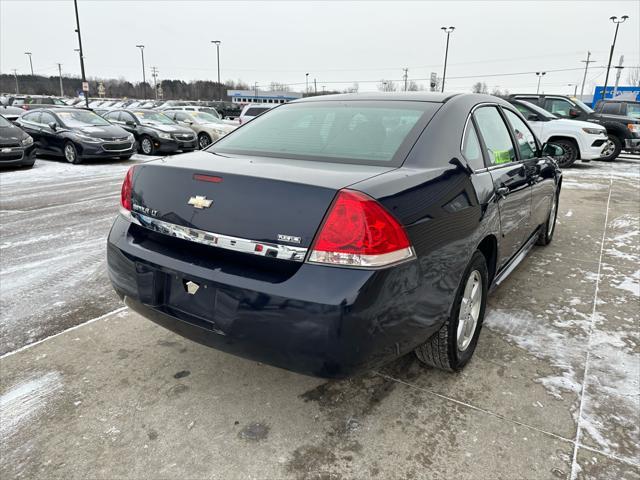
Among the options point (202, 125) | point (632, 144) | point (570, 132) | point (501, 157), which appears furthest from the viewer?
point (202, 125)

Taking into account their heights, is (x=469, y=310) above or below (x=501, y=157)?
below

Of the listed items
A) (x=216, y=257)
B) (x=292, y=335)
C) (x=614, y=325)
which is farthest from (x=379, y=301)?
(x=614, y=325)

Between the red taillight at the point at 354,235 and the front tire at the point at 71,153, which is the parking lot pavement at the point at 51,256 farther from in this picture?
the front tire at the point at 71,153

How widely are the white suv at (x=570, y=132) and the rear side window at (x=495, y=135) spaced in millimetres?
9602

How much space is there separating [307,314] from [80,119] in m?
13.2

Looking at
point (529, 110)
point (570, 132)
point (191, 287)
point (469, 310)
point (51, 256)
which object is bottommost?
point (51, 256)

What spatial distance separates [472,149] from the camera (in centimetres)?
268

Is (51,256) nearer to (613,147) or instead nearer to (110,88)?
(613,147)

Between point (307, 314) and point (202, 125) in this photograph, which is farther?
point (202, 125)

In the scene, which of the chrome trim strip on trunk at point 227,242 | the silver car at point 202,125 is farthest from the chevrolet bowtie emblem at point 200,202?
the silver car at point 202,125

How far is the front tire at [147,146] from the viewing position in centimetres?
1416

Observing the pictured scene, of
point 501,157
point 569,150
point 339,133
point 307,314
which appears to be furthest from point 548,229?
point 569,150

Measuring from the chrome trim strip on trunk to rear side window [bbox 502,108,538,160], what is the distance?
8.22 feet

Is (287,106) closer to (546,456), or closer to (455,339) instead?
(455,339)
